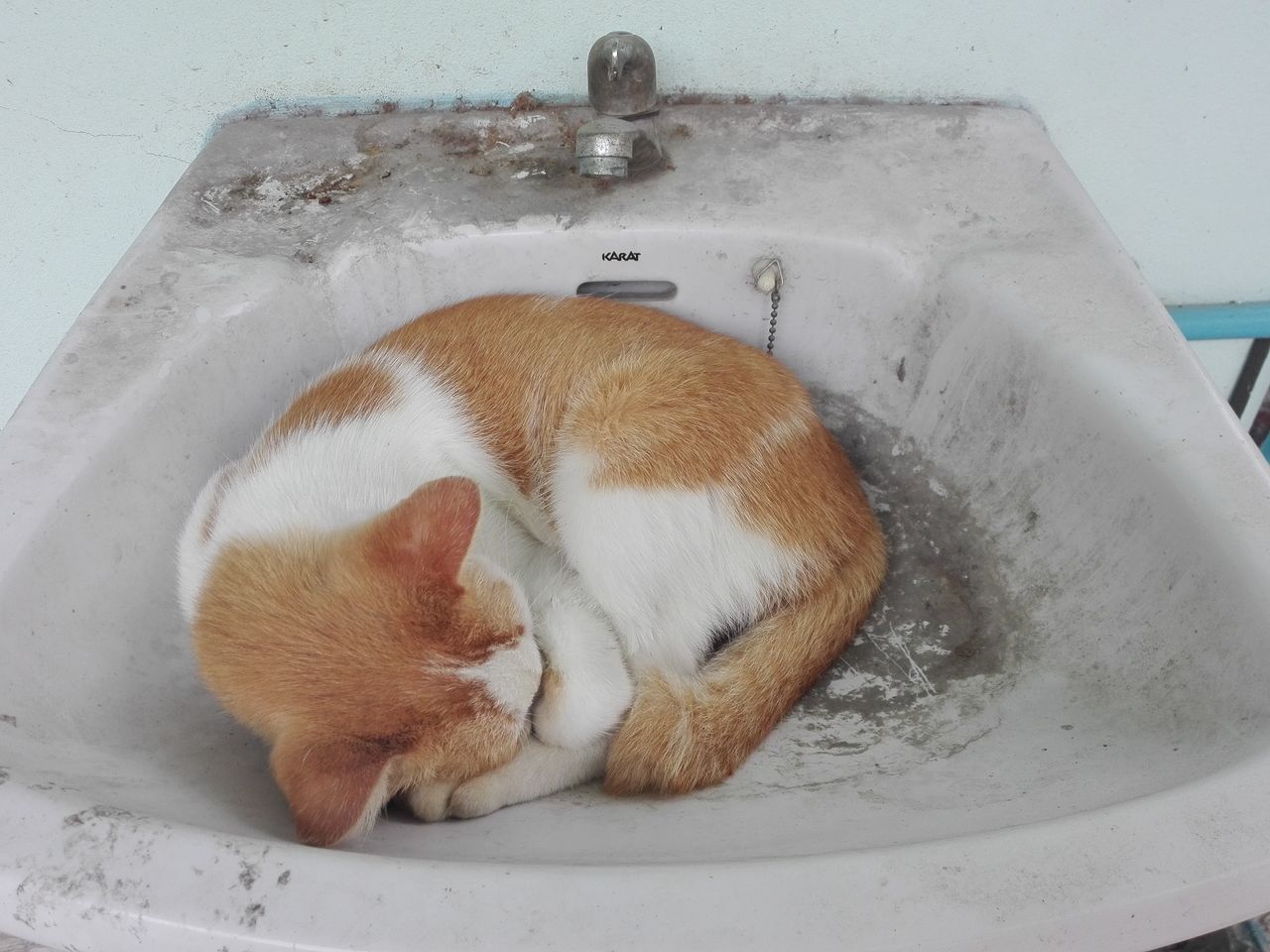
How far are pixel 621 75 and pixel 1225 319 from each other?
3.68 ft

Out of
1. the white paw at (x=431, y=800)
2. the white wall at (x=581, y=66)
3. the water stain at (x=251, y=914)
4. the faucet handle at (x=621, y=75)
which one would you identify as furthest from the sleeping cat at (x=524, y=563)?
the white wall at (x=581, y=66)

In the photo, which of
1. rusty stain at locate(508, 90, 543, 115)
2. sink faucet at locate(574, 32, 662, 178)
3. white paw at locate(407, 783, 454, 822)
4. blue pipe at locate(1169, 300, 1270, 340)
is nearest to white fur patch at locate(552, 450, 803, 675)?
white paw at locate(407, 783, 454, 822)

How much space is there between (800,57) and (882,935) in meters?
1.11

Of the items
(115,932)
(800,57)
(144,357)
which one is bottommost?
(115,932)

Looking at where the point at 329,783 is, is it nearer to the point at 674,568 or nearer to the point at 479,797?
the point at 479,797

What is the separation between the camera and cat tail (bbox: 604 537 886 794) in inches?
32.0

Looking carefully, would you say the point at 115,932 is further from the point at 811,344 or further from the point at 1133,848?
the point at 811,344

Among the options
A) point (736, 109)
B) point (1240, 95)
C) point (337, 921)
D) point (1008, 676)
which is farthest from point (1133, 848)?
point (1240, 95)

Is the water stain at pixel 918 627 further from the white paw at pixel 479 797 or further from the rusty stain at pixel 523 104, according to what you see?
the rusty stain at pixel 523 104

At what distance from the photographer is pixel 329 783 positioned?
2.22ft

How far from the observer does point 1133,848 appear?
498 mm

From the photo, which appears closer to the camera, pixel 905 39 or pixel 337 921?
pixel 337 921

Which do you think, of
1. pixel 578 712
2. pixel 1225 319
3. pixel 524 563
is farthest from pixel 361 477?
pixel 1225 319

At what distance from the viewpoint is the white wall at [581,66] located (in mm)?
1110
